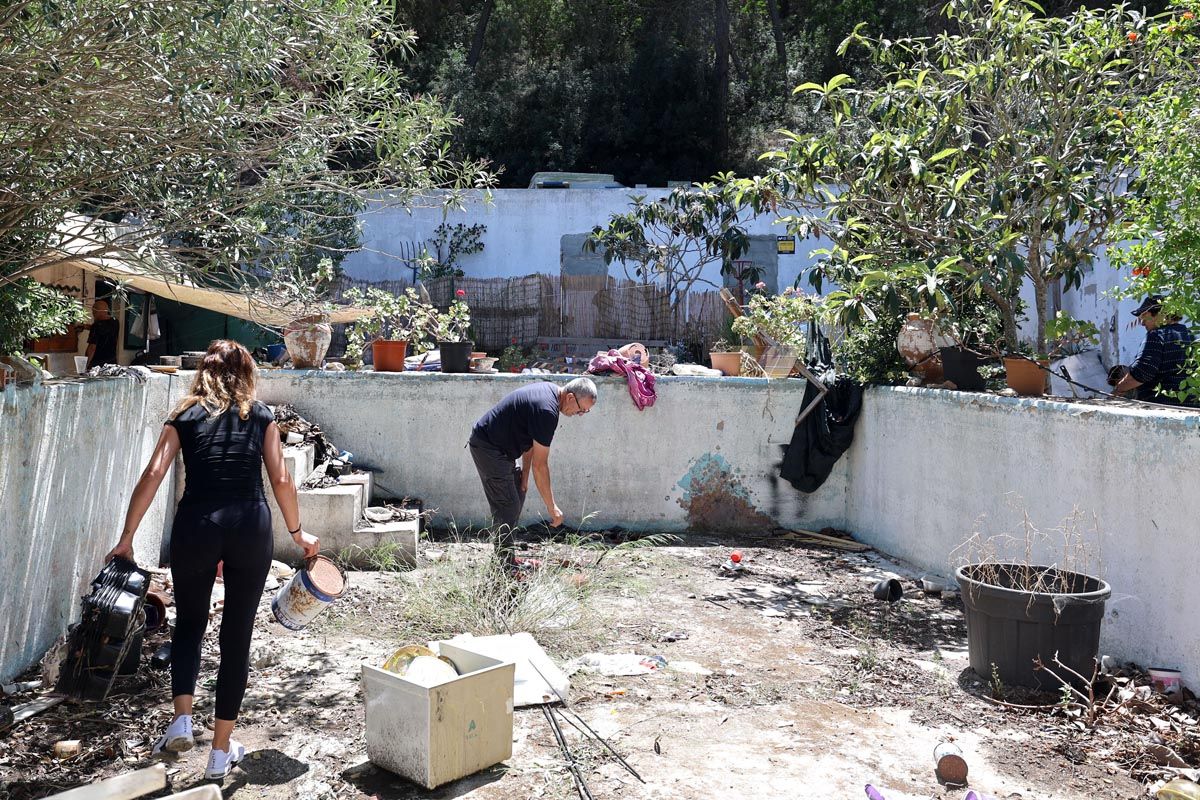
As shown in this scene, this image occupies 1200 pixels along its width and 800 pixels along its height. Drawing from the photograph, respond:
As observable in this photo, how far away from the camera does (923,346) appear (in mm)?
8539

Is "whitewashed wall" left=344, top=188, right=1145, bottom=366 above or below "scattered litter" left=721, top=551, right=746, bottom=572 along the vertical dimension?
above

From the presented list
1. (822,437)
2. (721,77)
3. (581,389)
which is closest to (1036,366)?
(822,437)

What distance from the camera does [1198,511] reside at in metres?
4.90

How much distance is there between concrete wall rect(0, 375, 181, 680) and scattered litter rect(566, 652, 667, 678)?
2.76 meters

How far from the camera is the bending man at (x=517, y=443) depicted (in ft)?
20.8

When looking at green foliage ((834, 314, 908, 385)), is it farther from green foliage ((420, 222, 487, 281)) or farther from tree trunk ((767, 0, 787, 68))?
tree trunk ((767, 0, 787, 68))

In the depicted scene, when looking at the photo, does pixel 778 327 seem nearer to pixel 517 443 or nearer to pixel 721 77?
pixel 517 443

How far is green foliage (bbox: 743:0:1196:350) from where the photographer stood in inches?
277

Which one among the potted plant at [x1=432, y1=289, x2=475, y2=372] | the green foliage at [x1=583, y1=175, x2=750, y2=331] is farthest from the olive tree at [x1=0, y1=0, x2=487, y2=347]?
the green foliage at [x1=583, y1=175, x2=750, y2=331]

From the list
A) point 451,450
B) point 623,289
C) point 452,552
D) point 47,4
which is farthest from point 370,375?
point 623,289

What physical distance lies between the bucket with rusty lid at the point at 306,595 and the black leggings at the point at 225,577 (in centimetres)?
41

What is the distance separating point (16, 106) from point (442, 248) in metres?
15.5

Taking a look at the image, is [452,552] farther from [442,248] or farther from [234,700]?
[442,248]

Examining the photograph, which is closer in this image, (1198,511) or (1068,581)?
(1198,511)
